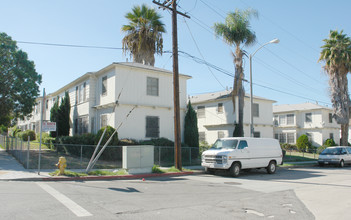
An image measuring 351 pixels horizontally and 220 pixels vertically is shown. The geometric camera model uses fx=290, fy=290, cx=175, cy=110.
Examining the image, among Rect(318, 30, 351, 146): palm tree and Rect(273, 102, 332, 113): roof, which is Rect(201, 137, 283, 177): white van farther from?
Rect(273, 102, 332, 113): roof

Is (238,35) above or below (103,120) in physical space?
above

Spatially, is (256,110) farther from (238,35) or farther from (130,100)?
(130,100)

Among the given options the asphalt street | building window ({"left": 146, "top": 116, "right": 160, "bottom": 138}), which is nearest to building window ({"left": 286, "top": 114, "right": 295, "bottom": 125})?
building window ({"left": 146, "top": 116, "right": 160, "bottom": 138})

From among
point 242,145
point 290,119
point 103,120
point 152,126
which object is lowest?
point 242,145

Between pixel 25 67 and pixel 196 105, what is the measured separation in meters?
17.8

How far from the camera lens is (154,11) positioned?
28328 millimetres

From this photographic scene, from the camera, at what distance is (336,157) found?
72.1 feet

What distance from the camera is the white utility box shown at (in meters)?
14.1

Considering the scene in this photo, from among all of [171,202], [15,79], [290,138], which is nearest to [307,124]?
[290,138]

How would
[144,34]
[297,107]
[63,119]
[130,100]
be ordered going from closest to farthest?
[130,100], [63,119], [144,34], [297,107]

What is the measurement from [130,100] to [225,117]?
1183 cm

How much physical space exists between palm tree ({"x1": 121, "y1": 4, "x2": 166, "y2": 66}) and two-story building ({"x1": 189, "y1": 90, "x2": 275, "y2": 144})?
7.61 meters

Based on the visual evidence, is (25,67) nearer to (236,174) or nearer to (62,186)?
(62,186)

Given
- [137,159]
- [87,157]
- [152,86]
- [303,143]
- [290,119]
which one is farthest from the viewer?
[290,119]
